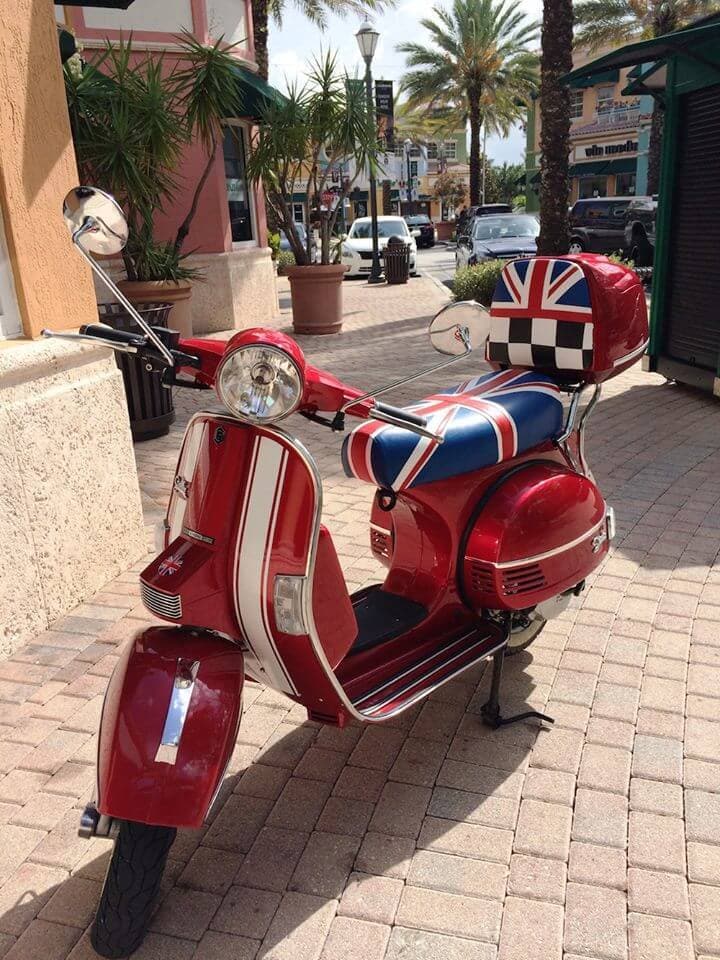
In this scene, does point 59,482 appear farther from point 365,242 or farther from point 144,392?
point 365,242

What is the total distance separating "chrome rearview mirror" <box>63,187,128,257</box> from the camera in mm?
1848

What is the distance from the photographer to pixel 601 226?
19000mm

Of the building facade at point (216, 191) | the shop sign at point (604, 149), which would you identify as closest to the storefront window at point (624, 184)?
the shop sign at point (604, 149)

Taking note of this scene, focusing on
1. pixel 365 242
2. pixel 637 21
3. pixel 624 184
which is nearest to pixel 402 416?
pixel 365 242

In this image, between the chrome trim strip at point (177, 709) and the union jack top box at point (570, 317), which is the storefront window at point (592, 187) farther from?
the chrome trim strip at point (177, 709)

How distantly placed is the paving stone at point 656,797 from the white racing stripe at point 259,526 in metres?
1.29

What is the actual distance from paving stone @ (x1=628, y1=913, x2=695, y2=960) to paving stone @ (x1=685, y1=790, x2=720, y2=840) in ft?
1.10

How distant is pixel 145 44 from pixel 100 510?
9.05 meters

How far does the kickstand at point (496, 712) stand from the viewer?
107 inches

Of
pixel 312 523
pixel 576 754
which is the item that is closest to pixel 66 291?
pixel 312 523

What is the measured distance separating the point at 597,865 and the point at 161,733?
1243 mm

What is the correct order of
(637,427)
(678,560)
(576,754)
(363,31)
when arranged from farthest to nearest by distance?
(363,31) < (637,427) < (678,560) < (576,754)

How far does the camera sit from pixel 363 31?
1628cm

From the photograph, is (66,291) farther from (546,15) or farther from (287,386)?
(546,15)
